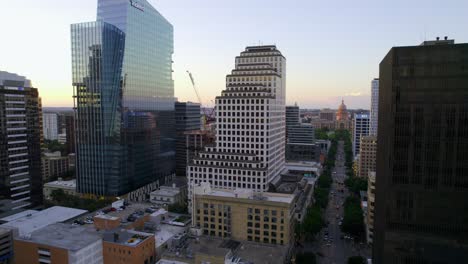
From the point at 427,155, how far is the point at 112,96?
370ft

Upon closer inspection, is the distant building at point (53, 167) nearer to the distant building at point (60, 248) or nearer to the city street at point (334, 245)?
the distant building at point (60, 248)

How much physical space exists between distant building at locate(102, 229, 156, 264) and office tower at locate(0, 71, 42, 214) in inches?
2104

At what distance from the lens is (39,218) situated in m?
100

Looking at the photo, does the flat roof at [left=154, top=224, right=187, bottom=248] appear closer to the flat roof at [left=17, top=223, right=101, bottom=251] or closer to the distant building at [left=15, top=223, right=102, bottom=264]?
the distant building at [left=15, top=223, right=102, bottom=264]

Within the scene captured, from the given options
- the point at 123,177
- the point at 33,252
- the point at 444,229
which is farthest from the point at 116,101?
the point at 444,229

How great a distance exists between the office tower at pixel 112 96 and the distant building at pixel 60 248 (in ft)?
175

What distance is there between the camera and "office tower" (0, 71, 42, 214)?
108 meters

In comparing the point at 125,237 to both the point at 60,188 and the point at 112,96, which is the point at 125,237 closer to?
the point at 112,96

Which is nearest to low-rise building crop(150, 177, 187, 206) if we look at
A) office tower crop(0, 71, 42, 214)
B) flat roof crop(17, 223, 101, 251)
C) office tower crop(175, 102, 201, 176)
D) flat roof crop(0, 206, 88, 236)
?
flat roof crop(0, 206, 88, 236)

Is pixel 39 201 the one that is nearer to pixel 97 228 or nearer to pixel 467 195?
pixel 97 228

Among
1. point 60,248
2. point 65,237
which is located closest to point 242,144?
point 65,237

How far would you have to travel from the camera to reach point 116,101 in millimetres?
128500

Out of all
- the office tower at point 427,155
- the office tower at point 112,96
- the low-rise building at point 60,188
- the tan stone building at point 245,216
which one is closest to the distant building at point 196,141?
the office tower at point 112,96

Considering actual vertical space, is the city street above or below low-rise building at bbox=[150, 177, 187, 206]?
below
